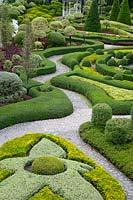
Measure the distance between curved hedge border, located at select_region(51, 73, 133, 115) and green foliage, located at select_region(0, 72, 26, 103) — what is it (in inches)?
162

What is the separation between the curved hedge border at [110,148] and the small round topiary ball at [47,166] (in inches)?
102

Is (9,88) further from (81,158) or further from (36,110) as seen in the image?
(81,158)

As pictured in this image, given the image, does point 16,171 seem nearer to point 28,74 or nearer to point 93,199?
point 93,199

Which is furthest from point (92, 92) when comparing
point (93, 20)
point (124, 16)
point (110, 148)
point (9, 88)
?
point (124, 16)

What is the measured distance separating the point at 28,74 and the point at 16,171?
12.8 metres

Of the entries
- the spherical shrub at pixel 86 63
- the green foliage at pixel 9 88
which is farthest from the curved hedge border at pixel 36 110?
the spherical shrub at pixel 86 63

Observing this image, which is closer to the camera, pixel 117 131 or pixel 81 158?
pixel 81 158

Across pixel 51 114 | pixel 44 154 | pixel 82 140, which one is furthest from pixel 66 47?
pixel 44 154

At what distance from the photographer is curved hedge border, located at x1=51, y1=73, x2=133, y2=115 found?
2091 centimetres

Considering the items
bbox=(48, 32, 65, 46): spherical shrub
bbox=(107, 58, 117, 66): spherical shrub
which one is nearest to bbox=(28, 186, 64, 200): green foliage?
bbox=(107, 58, 117, 66): spherical shrub

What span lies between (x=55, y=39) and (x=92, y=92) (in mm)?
18143

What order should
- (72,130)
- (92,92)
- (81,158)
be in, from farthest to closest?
(92,92)
(72,130)
(81,158)

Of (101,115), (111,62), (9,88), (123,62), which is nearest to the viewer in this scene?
(101,115)

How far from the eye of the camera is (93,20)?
49812mm
